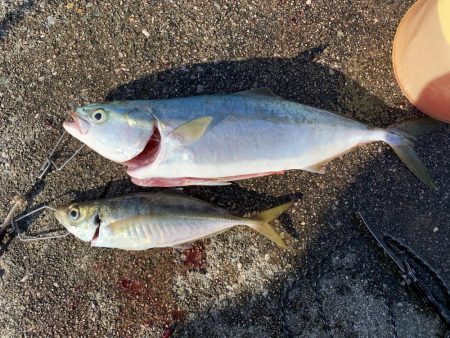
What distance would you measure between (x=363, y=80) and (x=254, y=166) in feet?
3.61

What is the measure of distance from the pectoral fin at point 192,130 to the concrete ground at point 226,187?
1.89 ft

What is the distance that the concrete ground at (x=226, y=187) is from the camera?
3025 mm

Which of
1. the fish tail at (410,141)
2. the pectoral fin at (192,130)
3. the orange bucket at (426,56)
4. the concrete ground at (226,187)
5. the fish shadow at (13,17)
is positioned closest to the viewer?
the orange bucket at (426,56)

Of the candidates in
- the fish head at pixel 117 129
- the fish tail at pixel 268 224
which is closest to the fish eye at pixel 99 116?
the fish head at pixel 117 129

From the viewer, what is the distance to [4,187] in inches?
123

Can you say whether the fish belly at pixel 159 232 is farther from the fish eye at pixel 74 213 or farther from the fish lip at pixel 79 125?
the fish lip at pixel 79 125

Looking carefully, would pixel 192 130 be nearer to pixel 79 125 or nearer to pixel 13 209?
pixel 79 125

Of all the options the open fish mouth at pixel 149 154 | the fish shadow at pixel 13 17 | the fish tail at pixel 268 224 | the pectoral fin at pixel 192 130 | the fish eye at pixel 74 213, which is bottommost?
the fish tail at pixel 268 224

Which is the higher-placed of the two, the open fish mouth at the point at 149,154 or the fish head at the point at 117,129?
the fish head at the point at 117,129

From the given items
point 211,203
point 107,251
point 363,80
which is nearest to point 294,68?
Answer: point 363,80

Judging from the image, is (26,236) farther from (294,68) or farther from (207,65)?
(294,68)

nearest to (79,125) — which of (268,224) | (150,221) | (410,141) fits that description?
(150,221)

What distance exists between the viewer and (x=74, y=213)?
9.25 feet

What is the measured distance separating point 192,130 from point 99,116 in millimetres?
570
